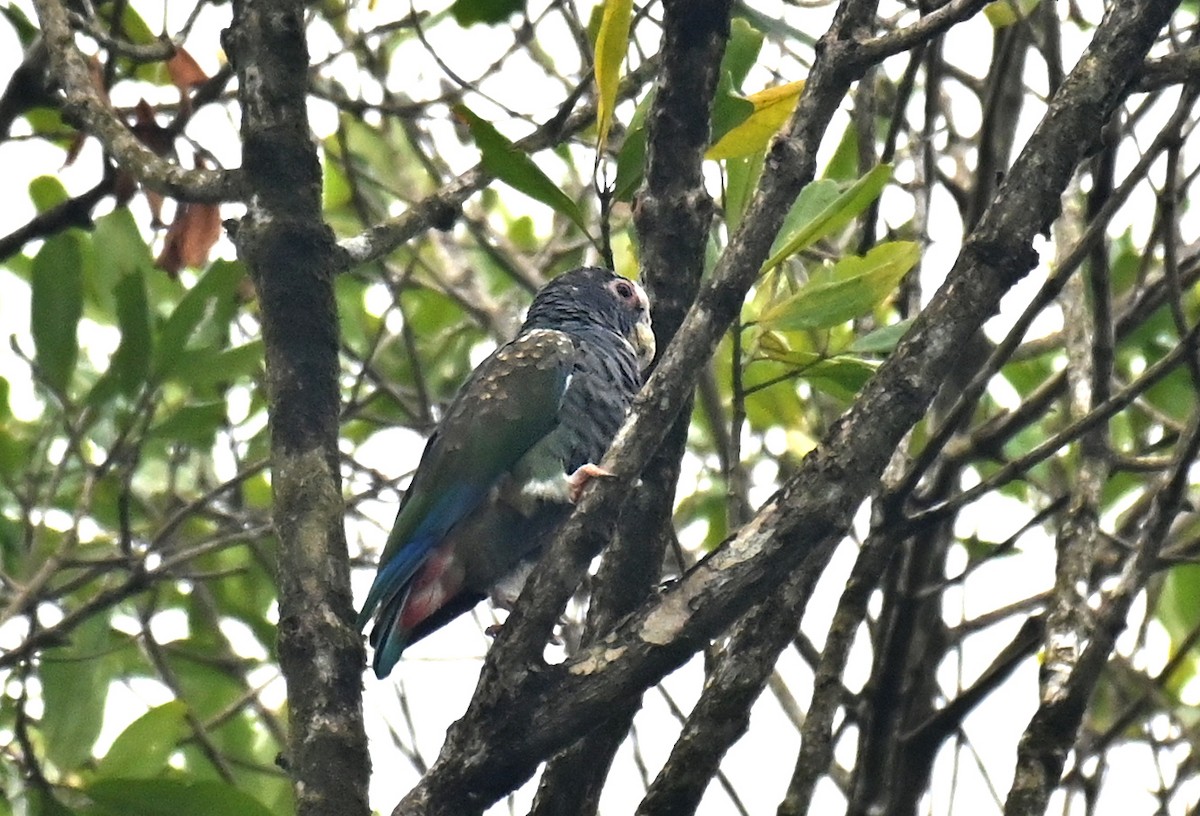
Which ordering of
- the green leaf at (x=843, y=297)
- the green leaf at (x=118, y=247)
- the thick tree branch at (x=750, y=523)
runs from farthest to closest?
the green leaf at (x=118, y=247)
the green leaf at (x=843, y=297)
the thick tree branch at (x=750, y=523)

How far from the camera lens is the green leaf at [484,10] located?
3664 millimetres

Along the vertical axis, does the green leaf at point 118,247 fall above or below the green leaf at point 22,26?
below

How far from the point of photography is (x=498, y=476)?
4379 mm

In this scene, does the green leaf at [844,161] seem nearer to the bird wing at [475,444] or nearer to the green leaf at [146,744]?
the bird wing at [475,444]

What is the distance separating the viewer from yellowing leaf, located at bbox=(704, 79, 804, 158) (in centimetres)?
326

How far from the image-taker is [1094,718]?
5.38 m

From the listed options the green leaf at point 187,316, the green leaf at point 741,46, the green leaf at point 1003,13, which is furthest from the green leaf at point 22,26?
the green leaf at point 1003,13

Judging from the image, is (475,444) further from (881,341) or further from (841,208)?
(841,208)

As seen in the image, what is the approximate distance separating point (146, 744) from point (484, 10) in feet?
6.81

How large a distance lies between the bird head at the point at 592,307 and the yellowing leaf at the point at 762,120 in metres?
→ 1.26

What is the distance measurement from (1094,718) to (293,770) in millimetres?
3560

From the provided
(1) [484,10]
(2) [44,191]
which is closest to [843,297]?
(1) [484,10]

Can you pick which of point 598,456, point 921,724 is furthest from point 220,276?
point 921,724

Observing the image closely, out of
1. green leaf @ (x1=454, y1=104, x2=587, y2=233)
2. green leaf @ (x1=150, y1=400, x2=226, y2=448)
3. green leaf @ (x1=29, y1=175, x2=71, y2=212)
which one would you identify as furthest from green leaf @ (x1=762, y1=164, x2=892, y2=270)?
green leaf @ (x1=29, y1=175, x2=71, y2=212)
